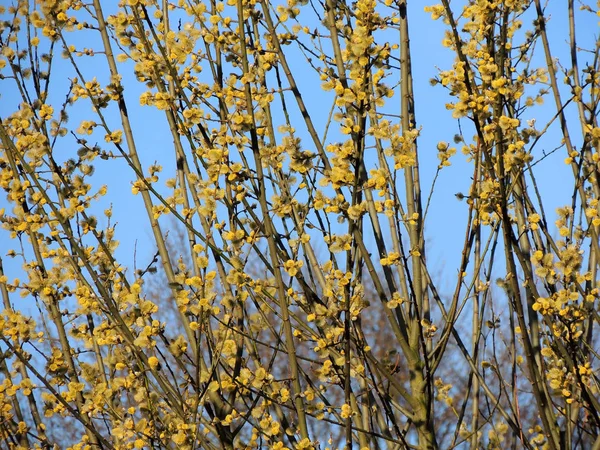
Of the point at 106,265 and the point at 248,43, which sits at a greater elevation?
the point at 248,43

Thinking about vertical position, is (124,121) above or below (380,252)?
above

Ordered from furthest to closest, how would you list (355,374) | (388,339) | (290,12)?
1. (388,339)
2. (290,12)
3. (355,374)

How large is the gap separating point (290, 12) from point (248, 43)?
21cm

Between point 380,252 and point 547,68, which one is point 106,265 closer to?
point 380,252

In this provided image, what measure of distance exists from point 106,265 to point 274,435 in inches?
34.7

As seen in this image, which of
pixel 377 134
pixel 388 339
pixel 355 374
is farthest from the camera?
pixel 388 339

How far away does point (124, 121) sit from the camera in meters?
2.78

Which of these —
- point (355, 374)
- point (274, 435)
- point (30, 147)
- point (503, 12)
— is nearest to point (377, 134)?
point (503, 12)

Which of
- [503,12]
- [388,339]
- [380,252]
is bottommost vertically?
[380,252]

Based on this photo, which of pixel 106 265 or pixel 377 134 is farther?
pixel 106 265

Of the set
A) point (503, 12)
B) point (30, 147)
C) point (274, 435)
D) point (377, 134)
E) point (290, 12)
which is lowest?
point (274, 435)

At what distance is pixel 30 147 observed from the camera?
2832mm

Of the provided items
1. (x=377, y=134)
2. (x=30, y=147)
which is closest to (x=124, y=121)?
(x=30, y=147)

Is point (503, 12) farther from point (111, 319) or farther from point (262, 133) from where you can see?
point (111, 319)
